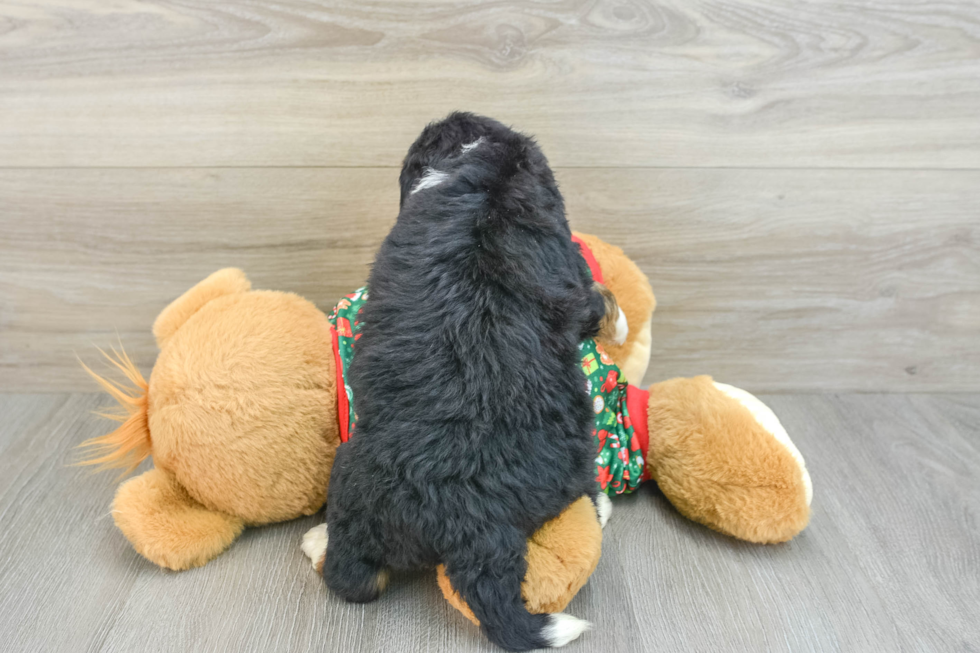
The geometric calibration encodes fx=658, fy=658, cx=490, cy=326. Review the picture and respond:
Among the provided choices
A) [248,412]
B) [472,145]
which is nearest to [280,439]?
[248,412]

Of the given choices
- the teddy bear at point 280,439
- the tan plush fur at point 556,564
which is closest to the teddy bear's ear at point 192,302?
the teddy bear at point 280,439

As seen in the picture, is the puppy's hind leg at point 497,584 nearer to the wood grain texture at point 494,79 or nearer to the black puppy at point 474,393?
the black puppy at point 474,393

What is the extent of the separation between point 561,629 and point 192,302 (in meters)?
0.56

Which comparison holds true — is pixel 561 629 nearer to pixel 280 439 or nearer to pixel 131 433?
pixel 280 439

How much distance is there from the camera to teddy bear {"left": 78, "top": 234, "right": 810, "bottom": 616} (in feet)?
2.28

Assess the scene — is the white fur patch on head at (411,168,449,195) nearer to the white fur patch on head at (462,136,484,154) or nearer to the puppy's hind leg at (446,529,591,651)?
the white fur patch on head at (462,136,484,154)

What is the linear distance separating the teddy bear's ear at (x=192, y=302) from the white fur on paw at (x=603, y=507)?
50 centimetres

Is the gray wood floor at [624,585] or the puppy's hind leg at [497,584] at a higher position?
the puppy's hind leg at [497,584]

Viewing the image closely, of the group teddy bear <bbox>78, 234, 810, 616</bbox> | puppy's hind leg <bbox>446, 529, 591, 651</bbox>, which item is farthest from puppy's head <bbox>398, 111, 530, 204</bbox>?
puppy's hind leg <bbox>446, 529, 591, 651</bbox>

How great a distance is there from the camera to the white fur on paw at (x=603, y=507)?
0.74 meters

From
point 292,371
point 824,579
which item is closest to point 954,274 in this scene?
point 824,579

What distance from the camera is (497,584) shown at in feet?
1.87

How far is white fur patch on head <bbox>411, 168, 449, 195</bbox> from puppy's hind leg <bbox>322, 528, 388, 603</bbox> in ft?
1.09

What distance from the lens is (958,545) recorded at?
0.75 m
